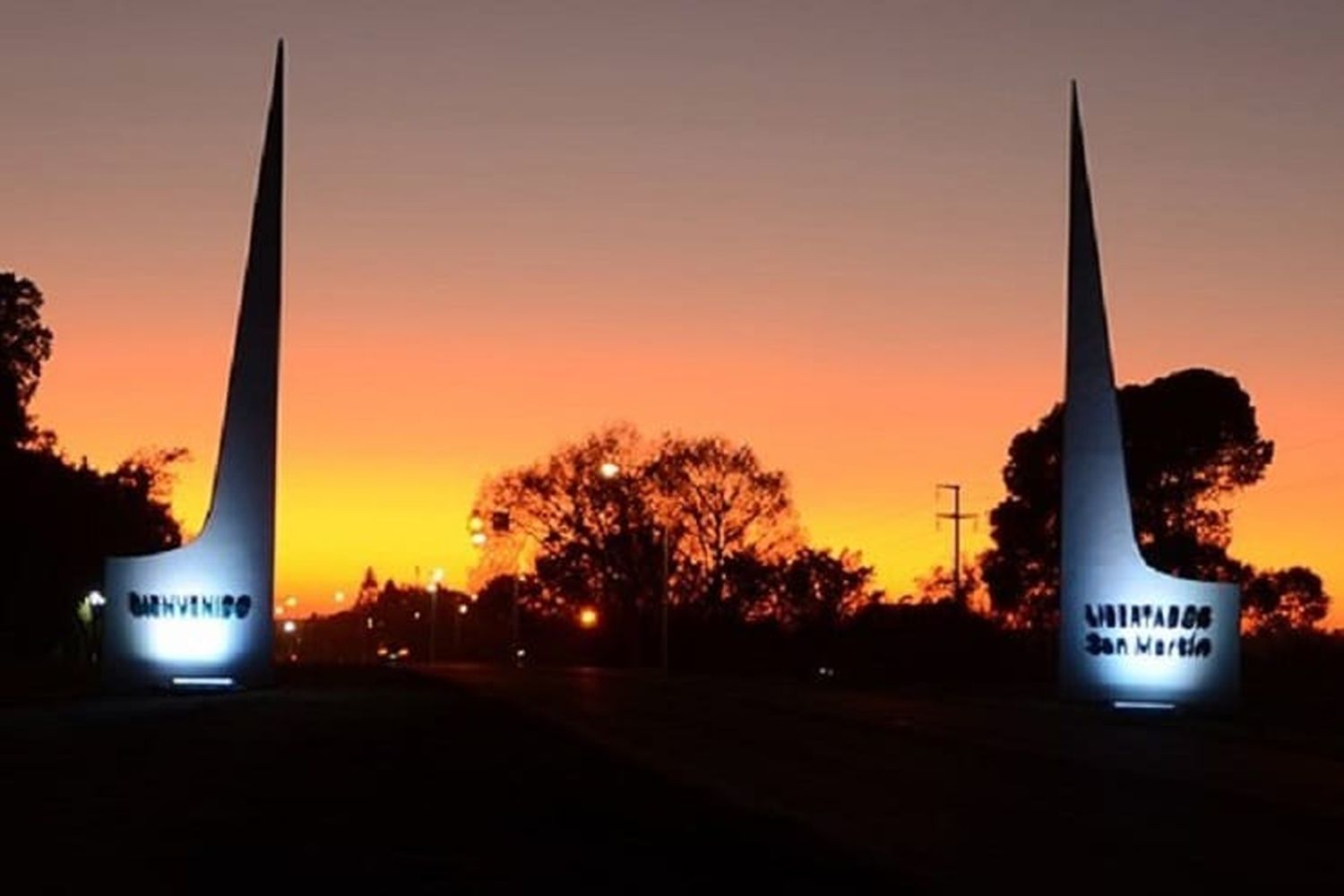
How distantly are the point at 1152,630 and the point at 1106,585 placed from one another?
4.66 ft

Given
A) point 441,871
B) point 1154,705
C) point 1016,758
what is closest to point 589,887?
point 441,871

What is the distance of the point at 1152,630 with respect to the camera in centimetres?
5106

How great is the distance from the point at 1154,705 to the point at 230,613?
20.3m

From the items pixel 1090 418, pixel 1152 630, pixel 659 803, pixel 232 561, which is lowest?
pixel 659 803

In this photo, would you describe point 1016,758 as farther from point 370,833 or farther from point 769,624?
point 769,624

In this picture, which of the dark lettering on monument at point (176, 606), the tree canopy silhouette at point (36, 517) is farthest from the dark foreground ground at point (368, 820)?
the tree canopy silhouette at point (36, 517)

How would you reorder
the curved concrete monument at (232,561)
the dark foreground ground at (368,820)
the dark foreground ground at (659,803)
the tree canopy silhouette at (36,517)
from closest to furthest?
the dark foreground ground at (368,820)
the dark foreground ground at (659,803)
the curved concrete monument at (232,561)
the tree canopy silhouette at (36,517)

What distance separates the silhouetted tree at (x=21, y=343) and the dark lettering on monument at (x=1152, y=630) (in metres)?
33.8

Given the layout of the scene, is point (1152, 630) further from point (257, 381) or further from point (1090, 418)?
point (257, 381)

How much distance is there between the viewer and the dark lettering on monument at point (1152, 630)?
50.7 m

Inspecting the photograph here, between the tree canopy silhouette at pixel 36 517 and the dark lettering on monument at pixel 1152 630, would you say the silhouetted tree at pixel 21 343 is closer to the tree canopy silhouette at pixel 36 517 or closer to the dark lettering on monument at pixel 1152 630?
the tree canopy silhouette at pixel 36 517

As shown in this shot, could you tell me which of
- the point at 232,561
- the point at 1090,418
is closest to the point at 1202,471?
the point at 1090,418

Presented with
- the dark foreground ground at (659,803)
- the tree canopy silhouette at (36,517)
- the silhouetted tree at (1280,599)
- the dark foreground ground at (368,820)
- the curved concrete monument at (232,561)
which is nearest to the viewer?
the dark foreground ground at (368,820)

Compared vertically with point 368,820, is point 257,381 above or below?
above
